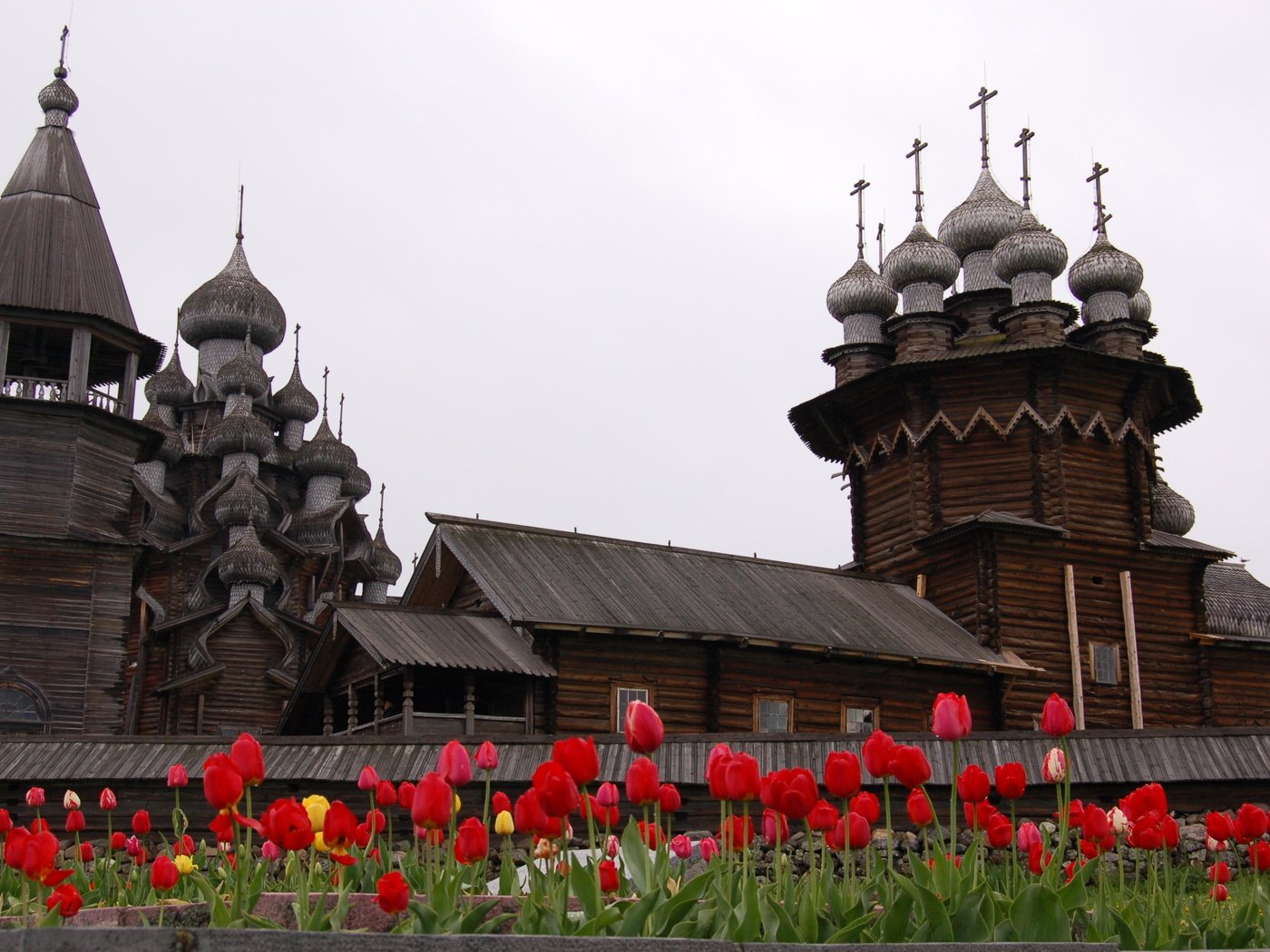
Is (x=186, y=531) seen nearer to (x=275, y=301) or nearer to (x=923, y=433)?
(x=275, y=301)

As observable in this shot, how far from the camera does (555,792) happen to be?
4.04 metres

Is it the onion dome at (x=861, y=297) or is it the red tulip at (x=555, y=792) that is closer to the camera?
the red tulip at (x=555, y=792)

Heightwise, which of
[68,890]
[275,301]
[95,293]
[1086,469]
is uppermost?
[275,301]

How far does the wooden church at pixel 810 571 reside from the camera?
19469mm

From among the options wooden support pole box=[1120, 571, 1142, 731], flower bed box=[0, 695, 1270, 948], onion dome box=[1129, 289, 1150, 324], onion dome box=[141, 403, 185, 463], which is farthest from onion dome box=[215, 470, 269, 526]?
flower bed box=[0, 695, 1270, 948]

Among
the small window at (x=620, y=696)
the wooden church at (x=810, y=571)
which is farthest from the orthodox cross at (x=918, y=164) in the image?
the small window at (x=620, y=696)

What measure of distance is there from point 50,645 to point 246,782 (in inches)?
904

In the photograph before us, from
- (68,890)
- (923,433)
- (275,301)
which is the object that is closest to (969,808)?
(68,890)

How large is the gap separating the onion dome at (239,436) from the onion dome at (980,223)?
16.9 meters

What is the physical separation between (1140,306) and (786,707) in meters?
12.4

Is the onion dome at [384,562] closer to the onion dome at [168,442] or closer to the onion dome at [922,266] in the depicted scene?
the onion dome at [168,442]

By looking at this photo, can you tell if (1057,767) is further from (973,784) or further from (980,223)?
(980,223)

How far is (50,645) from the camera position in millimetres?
25734

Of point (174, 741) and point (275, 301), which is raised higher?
point (275, 301)
